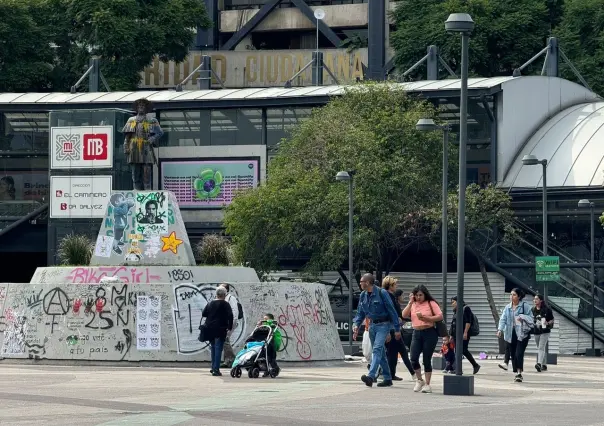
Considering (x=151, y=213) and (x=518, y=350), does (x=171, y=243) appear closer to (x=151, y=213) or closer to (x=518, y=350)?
(x=151, y=213)

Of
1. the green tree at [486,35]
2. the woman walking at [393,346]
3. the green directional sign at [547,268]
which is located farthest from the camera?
the green tree at [486,35]

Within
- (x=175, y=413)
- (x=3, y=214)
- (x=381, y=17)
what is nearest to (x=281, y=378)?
(x=175, y=413)

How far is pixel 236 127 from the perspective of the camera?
207 ft

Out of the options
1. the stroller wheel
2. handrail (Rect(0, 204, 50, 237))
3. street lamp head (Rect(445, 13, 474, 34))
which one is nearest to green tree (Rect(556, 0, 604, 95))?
handrail (Rect(0, 204, 50, 237))

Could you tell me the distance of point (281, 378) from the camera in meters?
25.2

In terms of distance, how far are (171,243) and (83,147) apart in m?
29.1

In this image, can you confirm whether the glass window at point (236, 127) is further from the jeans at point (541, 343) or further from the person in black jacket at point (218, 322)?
the person in black jacket at point (218, 322)

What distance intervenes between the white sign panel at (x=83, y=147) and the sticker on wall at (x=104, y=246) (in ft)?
92.6

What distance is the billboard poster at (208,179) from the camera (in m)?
61.9

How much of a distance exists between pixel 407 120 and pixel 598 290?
29.7 feet

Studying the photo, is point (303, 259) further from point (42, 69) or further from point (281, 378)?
point (281, 378)

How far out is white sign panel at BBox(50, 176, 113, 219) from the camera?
Answer: 60031mm

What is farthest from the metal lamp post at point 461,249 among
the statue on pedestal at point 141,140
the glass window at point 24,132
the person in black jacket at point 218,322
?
the glass window at point 24,132

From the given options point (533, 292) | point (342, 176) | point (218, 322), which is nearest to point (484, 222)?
point (533, 292)
